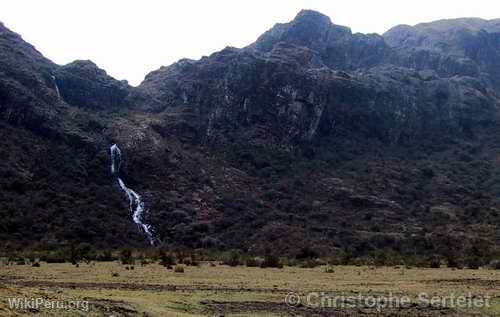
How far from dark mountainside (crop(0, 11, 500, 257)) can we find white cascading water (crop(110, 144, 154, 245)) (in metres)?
1.23

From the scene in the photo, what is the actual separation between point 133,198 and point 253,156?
2746 centimetres

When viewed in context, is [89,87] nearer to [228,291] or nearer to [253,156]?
[253,156]

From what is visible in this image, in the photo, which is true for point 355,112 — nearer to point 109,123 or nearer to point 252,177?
point 252,177

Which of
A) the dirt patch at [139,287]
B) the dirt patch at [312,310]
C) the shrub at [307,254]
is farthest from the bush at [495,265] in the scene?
the dirt patch at [312,310]

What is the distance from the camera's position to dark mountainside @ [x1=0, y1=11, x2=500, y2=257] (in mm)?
78438

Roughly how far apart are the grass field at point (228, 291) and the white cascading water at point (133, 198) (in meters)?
41.8

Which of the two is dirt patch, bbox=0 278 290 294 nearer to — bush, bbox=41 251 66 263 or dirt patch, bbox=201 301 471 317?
dirt patch, bbox=201 301 471 317

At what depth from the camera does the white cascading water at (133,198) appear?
8175cm

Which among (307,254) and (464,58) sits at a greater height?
(464,58)

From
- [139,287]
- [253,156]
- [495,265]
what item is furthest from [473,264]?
[253,156]

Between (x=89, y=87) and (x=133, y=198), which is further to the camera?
(x=89, y=87)

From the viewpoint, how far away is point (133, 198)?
87875 millimetres

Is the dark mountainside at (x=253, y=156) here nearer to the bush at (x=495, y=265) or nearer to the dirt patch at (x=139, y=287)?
the bush at (x=495, y=265)

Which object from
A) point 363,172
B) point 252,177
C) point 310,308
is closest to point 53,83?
point 252,177
